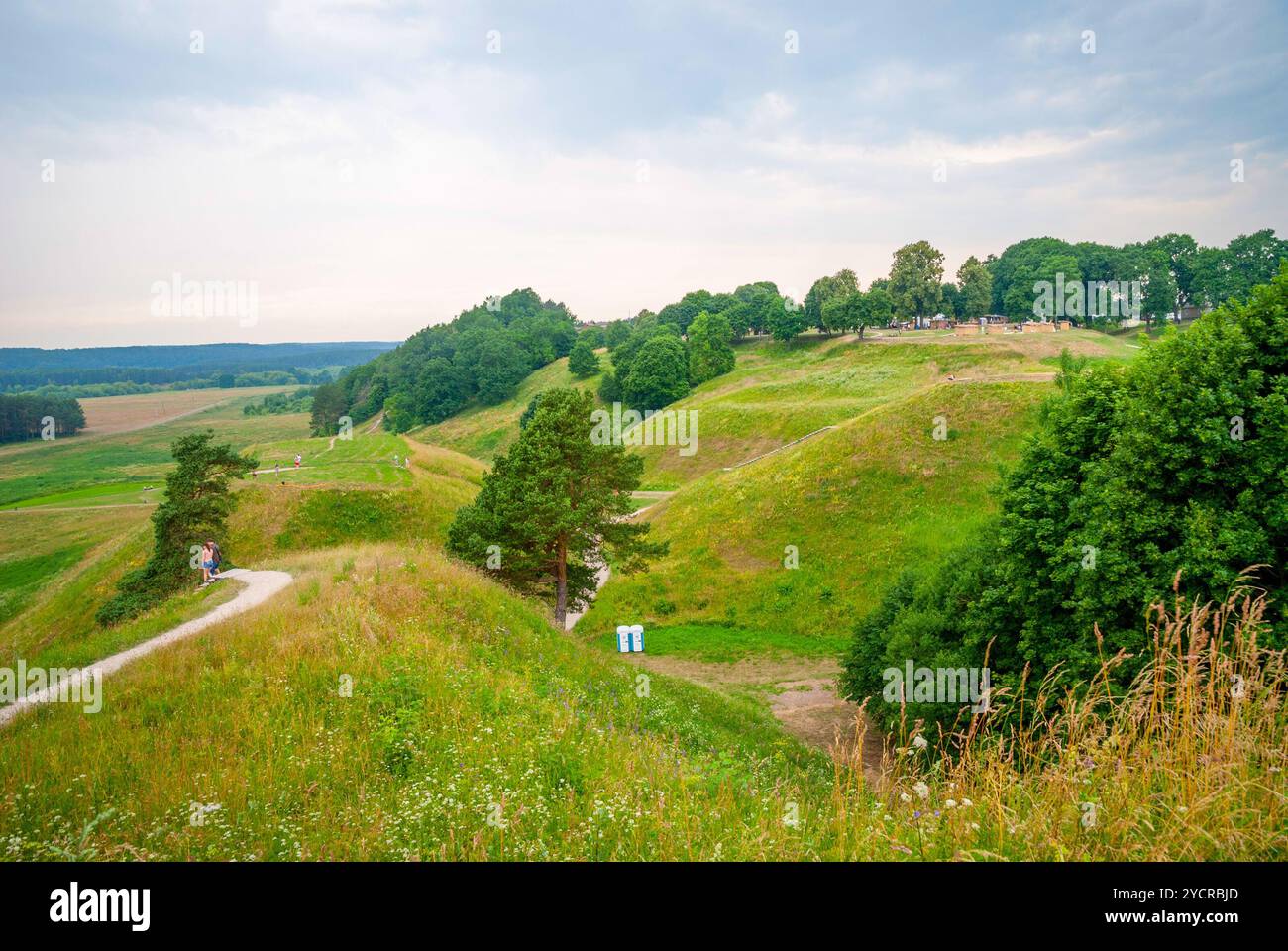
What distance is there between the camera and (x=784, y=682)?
92.7 ft

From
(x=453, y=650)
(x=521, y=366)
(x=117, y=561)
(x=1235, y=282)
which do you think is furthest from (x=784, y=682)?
(x=521, y=366)

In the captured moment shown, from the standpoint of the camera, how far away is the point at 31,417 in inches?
4311

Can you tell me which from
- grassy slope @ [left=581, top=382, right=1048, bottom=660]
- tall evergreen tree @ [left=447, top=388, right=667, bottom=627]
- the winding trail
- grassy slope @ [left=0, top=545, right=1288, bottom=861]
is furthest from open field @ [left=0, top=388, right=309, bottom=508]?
grassy slope @ [left=0, top=545, right=1288, bottom=861]

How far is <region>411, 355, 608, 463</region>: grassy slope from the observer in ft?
366

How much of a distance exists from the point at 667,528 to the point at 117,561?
3562cm

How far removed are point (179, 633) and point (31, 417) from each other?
133 m

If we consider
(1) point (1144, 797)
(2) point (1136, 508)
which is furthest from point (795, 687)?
(1) point (1144, 797)

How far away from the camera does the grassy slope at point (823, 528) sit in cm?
3522

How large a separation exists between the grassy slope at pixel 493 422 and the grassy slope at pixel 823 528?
6608cm

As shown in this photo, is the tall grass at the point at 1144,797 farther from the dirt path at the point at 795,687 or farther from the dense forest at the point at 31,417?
the dense forest at the point at 31,417

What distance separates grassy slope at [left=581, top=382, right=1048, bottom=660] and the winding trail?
1851 centimetres

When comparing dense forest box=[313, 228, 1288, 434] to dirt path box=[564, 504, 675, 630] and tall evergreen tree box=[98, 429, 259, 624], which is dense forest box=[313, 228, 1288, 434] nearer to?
dirt path box=[564, 504, 675, 630]

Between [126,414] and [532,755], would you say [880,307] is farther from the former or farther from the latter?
[126,414]
